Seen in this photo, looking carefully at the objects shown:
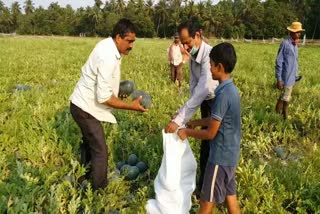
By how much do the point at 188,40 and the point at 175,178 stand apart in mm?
1249

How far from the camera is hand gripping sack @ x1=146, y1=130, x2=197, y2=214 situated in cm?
330

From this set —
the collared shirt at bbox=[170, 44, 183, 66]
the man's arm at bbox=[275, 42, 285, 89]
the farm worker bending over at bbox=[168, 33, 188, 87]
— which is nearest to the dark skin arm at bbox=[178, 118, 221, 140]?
the man's arm at bbox=[275, 42, 285, 89]

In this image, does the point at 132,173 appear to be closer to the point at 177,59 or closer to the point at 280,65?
the point at 280,65

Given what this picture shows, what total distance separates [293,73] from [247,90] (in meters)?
2.92

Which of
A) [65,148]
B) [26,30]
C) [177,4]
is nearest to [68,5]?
[26,30]

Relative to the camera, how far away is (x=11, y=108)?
688cm

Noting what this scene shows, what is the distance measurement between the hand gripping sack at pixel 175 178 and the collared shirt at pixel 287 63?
3.84 m

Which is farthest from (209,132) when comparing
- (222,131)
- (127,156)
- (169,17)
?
(169,17)

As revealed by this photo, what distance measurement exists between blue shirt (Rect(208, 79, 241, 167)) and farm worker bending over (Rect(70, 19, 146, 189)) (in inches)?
40.5

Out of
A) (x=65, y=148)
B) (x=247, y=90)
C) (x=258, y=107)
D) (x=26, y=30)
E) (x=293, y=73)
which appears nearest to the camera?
(x=65, y=148)

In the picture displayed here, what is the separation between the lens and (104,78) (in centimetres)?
355

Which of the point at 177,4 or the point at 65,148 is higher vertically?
the point at 177,4

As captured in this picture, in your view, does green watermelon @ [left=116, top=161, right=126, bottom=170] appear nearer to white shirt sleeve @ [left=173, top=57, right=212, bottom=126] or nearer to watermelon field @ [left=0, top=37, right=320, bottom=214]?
watermelon field @ [left=0, top=37, right=320, bottom=214]

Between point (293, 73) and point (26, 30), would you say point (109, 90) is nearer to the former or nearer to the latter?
point (293, 73)
